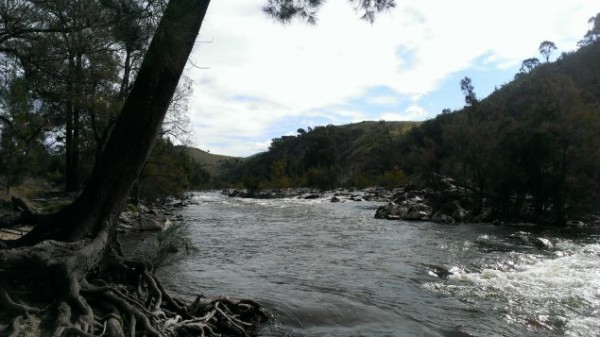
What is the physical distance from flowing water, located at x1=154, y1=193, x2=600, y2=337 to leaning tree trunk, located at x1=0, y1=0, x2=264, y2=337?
2.64 m

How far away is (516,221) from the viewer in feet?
113

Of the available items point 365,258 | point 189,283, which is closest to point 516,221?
point 365,258

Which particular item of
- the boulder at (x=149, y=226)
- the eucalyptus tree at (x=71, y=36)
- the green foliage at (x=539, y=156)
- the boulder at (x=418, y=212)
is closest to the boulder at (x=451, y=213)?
the boulder at (x=418, y=212)

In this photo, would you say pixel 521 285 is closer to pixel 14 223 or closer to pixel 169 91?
pixel 169 91

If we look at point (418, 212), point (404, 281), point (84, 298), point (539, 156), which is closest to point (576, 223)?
point (539, 156)

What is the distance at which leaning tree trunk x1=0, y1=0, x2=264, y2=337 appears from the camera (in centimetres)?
583

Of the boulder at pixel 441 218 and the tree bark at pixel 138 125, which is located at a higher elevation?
the tree bark at pixel 138 125

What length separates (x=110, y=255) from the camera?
754 cm

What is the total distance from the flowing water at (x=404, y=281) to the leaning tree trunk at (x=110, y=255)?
2636 mm

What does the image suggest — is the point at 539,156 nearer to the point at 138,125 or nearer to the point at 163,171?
the point at 163,171

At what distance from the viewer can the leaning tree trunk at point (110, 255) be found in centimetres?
583

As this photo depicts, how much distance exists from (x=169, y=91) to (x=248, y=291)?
23.2 feet

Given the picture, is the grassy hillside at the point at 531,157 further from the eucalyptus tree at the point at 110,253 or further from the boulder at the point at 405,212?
the eucalyptus tree at the point at 110,253

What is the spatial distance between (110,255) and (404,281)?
9472mm
